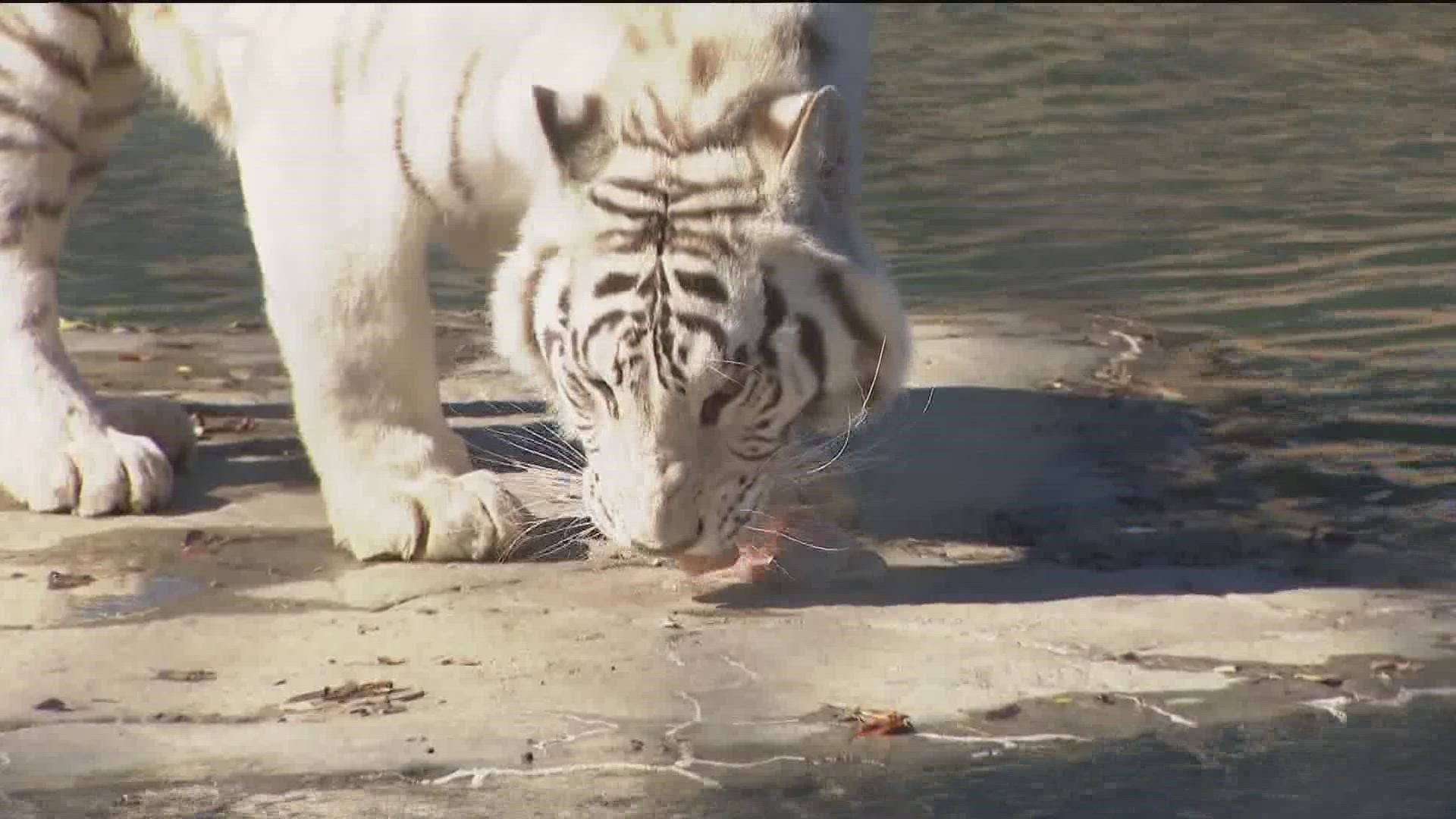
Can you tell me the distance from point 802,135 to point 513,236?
68 cm

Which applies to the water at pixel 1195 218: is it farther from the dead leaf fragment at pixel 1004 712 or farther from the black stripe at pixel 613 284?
the black stripe at pixel 613 284

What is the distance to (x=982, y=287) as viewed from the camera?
574 cm

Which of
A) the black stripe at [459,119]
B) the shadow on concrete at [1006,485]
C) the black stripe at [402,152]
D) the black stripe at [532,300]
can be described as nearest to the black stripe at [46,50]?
the shadow on concrete at [1006,485]

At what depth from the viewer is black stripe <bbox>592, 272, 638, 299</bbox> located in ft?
10.2

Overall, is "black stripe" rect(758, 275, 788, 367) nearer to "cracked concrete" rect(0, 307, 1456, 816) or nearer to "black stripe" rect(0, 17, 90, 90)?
"cracked concrete" rect(0, 307, 1456, 816)

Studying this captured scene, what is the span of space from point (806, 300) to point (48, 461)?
1458 millimetres

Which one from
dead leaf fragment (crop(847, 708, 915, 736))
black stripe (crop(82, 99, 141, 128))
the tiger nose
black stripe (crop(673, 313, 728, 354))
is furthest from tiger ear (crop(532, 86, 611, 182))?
black stripe (crop(82, 99, 141, 128))

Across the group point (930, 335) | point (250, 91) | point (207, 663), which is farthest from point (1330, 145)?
point (207, 663)

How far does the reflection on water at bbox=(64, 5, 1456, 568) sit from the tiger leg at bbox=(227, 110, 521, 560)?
4.64 ft

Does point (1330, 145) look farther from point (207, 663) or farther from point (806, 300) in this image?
point (207, 663)

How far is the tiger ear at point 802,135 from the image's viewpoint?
10.0 feet

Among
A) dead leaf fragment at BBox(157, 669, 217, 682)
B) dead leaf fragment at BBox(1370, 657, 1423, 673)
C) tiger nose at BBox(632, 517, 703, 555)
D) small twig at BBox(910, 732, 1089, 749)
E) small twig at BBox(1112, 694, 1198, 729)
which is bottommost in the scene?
small twig at BBox(910, 732, 1089, 749)

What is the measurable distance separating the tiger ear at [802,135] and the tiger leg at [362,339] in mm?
646

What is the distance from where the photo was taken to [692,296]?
309 centimetres
